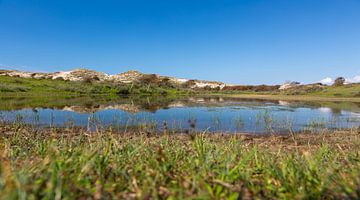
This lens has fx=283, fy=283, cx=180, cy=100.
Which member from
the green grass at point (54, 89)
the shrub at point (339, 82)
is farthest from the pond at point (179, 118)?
the shrub at point (339, 82)

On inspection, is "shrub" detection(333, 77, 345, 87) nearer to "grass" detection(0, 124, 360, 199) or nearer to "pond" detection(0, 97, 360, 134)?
"pond" detection(0, 97, 360, 134)

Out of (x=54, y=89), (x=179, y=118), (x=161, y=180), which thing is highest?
(x=54, y=89)

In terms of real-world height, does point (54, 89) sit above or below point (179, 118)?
above

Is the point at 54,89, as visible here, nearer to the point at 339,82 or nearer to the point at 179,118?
the point at 179,118

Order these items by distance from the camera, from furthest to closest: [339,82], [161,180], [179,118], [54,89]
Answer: [339,82] < [54,89] < [179,118] < [161,180]

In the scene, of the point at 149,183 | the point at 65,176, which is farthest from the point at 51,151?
the point at 149,183

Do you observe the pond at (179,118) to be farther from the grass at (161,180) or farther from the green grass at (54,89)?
the green grass at (54,89)

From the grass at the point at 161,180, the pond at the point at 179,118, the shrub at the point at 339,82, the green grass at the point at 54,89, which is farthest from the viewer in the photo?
the shrub at the point at 339,82

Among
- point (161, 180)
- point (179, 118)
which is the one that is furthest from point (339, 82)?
point (161, 180)

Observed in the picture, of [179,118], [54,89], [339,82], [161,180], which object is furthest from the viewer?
[339,82]

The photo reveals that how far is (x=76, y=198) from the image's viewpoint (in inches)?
97.0

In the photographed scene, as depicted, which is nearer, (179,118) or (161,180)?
(161,180)

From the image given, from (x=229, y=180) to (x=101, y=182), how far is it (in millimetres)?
1321

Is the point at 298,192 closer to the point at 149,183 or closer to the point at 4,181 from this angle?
the point at 149,183
